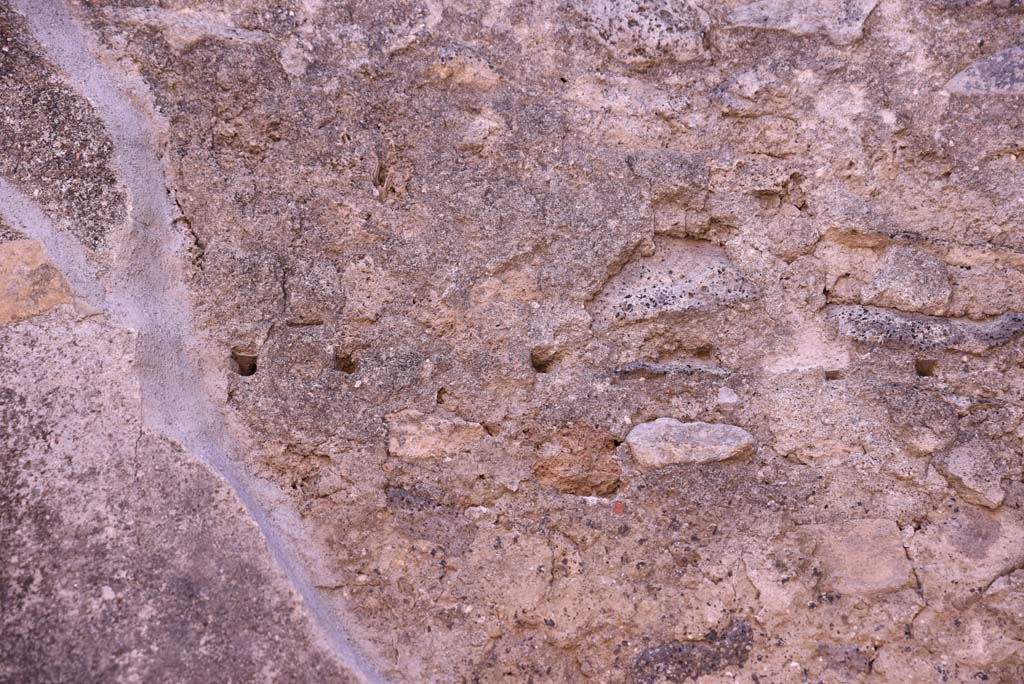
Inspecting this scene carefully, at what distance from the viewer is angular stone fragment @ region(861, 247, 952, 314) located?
1830mm

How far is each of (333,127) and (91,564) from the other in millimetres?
872

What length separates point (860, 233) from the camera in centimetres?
184

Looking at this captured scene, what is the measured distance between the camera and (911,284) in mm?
→ 1833

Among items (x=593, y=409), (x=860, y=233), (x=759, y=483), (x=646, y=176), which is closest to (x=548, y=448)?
(x=593, y=409)

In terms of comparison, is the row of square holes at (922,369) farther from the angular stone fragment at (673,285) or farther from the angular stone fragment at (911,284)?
the angular stone fragment at (673,285)

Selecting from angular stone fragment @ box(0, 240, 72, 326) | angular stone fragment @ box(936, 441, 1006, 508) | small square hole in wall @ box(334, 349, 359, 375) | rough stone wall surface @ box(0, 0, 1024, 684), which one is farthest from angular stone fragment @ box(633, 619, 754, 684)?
angular stone fragment @ box(0, 240, 72, 326)

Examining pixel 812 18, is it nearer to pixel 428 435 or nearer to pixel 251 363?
pixel 428 435

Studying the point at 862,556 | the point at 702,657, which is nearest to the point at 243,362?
the point at 702,657

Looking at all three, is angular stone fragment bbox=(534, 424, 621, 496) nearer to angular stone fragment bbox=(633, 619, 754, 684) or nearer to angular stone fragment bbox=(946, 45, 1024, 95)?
angular stone fragment bbox=(633, 619, 754, 684)

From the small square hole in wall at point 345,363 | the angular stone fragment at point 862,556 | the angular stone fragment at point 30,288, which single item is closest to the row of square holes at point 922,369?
the angular stone fragment at point 862,556

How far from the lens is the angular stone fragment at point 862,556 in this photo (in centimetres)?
173

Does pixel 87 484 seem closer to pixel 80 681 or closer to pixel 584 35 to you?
pixel 80 681

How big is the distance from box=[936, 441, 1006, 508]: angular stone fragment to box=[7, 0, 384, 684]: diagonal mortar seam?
3.57ft

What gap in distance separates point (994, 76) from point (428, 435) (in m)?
1.26
